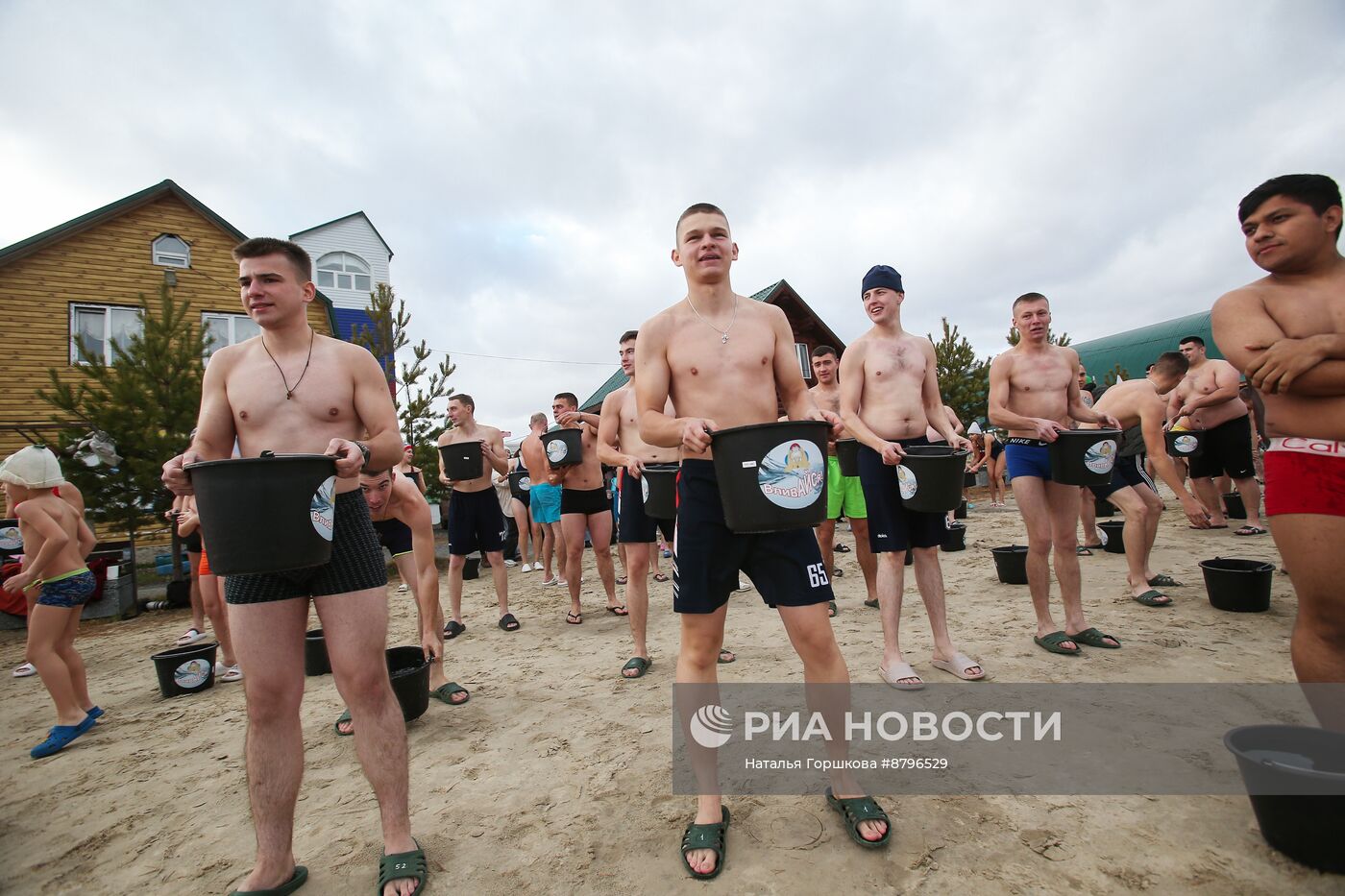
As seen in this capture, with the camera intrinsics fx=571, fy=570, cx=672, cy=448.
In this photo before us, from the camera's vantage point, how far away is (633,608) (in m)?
4.22

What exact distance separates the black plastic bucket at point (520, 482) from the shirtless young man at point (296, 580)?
7.89 meters

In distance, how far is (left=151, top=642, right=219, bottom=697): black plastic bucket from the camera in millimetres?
4496

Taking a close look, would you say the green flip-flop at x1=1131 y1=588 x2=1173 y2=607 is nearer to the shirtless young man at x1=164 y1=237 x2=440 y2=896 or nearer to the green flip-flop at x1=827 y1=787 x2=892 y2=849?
the green flip-flop at x1=827 y1=787 x2=892 y2=849

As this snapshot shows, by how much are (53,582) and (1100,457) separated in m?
7.15

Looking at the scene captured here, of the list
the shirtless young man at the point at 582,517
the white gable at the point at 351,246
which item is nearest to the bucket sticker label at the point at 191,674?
the shirtless young man at the point at 582,517

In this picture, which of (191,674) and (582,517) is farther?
(582,517)

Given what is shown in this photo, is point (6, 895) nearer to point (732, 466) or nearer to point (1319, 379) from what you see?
point (732, 466)

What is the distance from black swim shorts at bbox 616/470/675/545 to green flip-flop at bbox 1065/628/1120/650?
288cm

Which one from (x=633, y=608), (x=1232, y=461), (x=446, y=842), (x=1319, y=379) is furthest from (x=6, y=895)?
(x=1232, y=461)

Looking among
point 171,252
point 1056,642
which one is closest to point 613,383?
point 171,252

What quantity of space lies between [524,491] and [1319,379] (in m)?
9.84

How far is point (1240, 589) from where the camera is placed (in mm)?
4180

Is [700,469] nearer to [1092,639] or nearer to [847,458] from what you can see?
[1092,639]

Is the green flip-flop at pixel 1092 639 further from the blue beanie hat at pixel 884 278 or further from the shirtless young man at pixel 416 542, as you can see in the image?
the shirtless young man at pixel 416 542
